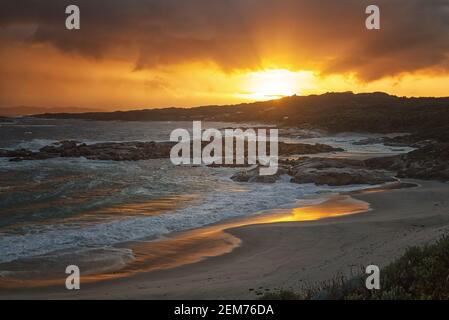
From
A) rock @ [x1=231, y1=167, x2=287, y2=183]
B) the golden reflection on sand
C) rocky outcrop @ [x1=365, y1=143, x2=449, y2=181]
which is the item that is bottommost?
the golden reflection on sand

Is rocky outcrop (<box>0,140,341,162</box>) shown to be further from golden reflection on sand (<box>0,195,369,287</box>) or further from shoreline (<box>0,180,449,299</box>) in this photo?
shoreline (<box>0,180,449,299</box>)

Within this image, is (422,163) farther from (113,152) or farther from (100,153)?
(100,153)

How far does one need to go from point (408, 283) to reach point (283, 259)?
426 cm

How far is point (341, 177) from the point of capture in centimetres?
2477

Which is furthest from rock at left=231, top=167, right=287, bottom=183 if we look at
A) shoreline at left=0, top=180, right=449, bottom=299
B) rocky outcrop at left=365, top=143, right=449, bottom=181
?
shoreline at left=0, top=180, right=449, bottom=299

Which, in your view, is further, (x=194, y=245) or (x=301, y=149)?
(x=301, y=149)

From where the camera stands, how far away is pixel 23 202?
64.3ft

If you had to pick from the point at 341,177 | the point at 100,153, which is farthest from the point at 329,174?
the point at 100,153

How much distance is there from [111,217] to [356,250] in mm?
9357

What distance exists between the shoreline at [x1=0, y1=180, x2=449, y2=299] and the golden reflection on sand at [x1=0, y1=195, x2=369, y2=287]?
37 centimetres

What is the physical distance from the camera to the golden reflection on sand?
10.3 m

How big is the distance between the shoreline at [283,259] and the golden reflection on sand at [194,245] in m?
0.37
